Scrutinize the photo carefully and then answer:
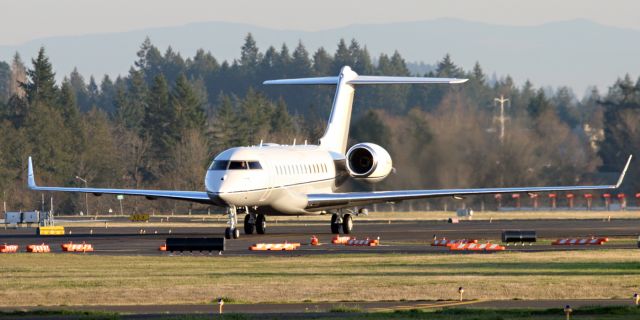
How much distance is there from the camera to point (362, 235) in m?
54.0

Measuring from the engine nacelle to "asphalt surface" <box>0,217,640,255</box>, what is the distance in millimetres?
2295

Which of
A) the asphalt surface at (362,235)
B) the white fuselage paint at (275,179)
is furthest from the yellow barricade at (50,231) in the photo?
the white fuselage paint at (275,179)

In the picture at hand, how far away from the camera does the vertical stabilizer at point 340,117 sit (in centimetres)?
6169

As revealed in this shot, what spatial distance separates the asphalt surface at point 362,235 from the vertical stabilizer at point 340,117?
3.68m

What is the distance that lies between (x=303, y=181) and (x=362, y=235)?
3.25 metres

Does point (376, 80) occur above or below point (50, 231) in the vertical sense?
above

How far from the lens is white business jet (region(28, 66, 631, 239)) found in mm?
50250

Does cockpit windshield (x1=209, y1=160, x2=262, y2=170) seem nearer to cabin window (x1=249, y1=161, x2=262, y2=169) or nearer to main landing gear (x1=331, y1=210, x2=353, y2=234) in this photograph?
cabin window (x1=249, y1=161, x2=262, y2=169)

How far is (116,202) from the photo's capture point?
108 m

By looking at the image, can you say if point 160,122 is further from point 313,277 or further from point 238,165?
point 313,277

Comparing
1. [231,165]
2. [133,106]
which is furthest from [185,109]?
[231,165]

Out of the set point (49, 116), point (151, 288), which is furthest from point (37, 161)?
point (151, 288)

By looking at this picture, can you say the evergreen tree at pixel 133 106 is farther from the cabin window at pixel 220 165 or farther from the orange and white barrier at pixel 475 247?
the orange and white barrier at pixel 475 247

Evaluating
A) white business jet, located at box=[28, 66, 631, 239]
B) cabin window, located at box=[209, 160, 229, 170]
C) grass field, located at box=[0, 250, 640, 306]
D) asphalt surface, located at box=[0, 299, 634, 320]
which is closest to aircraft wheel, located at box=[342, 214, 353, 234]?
white business jet, located at box=[28, 66, 631, 239]
